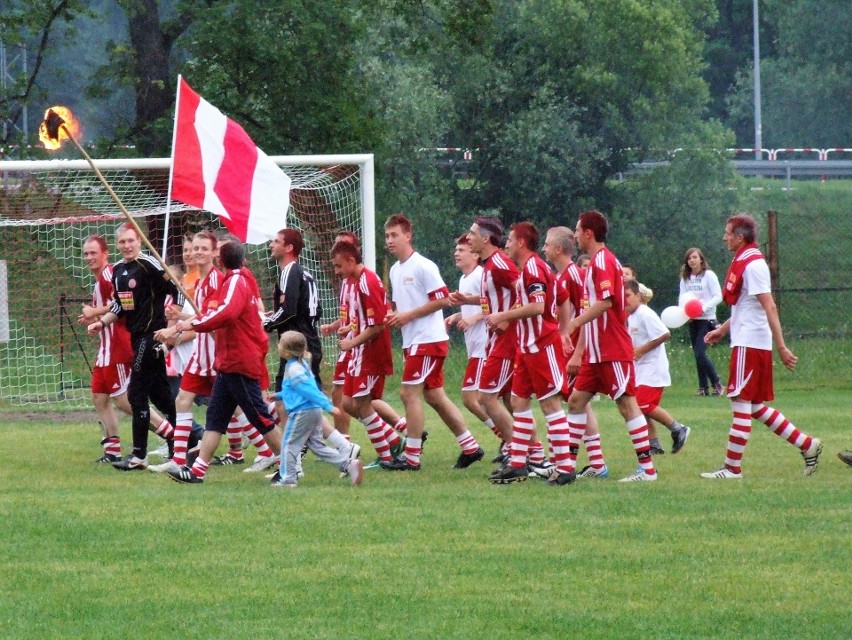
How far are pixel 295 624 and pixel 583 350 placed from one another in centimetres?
467

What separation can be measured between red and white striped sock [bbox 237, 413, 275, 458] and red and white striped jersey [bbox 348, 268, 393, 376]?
3.35ft

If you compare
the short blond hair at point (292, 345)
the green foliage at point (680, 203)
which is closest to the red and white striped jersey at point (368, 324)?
the short blond hair at point (292, 345)

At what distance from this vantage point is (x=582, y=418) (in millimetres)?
10266

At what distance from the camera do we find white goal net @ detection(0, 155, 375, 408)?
16422 millimetres

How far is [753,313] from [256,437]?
4.25 meters

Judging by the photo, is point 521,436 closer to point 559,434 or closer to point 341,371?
point 559,434

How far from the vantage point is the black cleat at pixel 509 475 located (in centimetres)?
1013

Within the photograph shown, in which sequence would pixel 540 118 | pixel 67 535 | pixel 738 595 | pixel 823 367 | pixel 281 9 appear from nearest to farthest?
pixel 738 595, pixel 67 535, pixel 823 367, pixel 281 9, pixel 540 118

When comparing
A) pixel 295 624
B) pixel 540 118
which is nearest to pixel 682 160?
pixel 540 118

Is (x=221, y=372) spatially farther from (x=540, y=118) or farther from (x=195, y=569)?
(x=540, y=118)

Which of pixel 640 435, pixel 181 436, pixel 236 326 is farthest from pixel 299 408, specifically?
pixel 640 435

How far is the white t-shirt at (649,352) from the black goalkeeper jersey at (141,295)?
157 inches

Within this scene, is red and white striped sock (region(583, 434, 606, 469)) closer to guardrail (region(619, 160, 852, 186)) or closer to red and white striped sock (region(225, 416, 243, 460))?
red and white striped sock (region(225, 416, 243, 460))

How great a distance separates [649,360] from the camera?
12.2m
